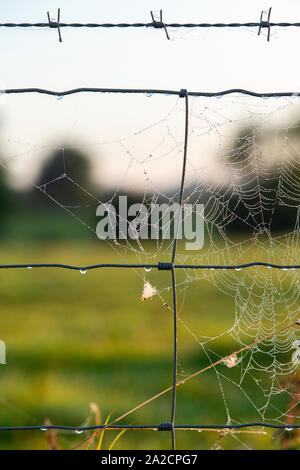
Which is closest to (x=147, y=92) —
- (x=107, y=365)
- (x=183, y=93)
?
(x=183, y=93)

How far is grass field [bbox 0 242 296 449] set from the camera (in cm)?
390

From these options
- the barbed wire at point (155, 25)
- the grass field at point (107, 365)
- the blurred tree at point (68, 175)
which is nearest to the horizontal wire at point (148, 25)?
the barbed wire at point (155, 25)

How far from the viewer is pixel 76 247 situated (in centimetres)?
2520

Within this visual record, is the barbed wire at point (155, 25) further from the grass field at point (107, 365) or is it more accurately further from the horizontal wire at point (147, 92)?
the grass field at point (107, 365)

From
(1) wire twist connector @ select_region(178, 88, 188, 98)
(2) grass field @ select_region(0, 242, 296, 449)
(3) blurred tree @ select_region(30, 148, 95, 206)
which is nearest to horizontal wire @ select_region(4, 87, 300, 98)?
(1) wire twist connector @ select_region(178, 88, 188, 98)

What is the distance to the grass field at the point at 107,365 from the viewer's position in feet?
12.8

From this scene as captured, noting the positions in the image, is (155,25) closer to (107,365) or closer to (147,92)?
(147,92)

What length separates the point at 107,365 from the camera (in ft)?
18.5

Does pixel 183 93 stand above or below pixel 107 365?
below

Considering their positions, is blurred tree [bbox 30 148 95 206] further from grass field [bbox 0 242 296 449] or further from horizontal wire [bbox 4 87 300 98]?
horizontal wire [bbox 4 87 300 98]

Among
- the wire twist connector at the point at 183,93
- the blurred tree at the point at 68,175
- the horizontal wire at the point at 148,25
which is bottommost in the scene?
the wire twist connector at the point at 183,93

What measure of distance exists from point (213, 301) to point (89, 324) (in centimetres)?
276
